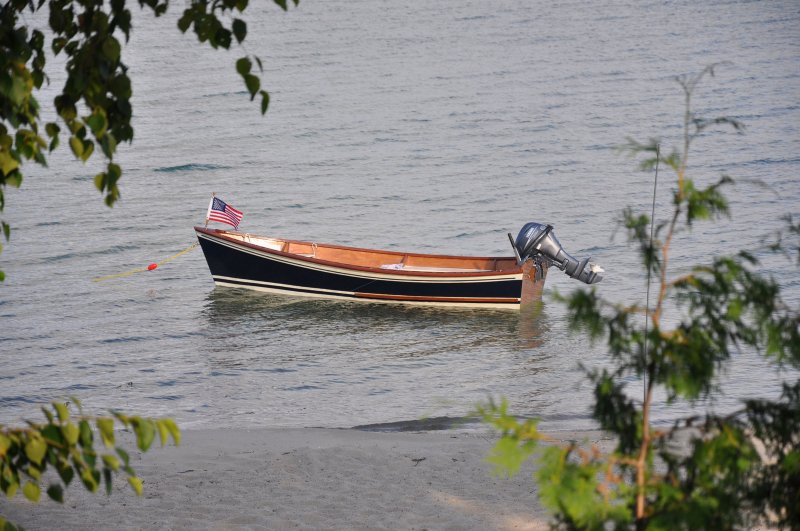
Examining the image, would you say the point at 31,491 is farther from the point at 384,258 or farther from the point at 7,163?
the point at 384,258

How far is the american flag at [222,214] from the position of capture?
2142 cm

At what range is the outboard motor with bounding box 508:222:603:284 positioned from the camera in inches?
775

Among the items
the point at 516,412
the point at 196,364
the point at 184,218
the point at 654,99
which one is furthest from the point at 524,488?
the point at 654,99

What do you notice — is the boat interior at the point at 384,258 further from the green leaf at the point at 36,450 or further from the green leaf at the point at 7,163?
the green leaf at the point at 36,450

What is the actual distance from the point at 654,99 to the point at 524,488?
103 feet

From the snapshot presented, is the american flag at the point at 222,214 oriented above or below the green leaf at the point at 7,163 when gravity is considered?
below

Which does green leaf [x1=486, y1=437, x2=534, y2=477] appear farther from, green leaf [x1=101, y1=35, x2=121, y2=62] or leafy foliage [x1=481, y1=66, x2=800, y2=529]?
green leaf [x1=101, y1=35, x2=121, y2=62]

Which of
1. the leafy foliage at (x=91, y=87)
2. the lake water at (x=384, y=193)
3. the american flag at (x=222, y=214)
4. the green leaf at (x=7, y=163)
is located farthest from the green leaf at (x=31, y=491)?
the american flag at (x=222, y=214)

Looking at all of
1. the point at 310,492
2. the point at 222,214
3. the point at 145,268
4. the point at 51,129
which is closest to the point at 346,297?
the point at 222,214

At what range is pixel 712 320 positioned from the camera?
4086 millimetres

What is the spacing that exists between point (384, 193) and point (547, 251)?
10.9 m

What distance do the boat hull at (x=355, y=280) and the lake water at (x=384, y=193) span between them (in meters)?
0.32

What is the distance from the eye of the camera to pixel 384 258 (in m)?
22.0

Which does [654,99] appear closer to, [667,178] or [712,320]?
[667,178]
